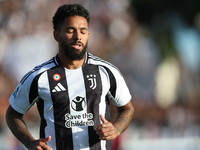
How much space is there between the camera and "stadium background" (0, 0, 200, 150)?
10.1m

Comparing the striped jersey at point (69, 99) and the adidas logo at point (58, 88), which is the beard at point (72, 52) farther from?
the adidas logo at point (58, 88)

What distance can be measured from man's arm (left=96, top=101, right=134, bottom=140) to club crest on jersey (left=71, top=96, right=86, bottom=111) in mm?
226

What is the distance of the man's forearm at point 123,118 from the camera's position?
3.50m

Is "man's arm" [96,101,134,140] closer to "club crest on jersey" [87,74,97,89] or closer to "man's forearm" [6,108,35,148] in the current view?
"club crest on jersey" [87,74,97,89]

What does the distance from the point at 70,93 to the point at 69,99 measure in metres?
0.05

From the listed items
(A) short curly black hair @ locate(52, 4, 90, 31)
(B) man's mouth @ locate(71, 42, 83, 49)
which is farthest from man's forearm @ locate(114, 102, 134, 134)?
(A) short curly black hair @ locate(52, 4, 90, 31)

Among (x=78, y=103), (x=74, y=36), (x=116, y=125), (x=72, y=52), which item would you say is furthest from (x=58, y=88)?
(x=116, y=125)

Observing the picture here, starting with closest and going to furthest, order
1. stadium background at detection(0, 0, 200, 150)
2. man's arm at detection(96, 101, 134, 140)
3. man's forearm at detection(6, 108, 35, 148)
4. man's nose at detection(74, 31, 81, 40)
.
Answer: man's arm at detection(96, 101, 134, 140) → man's nose at detection(74, 31, 81, 40) → man's forearm at detection(6, 108, 35, 148) → stadium background at detection(0, 0, 200, 150)

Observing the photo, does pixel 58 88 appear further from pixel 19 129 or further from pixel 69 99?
pixel 19 129

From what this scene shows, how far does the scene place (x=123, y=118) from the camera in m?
3.59

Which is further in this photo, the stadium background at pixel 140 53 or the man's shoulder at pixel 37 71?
the stadium background at pixel 140 53

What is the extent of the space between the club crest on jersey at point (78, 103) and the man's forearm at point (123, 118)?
323mm

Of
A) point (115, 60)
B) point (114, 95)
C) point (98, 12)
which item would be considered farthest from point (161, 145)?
point (114, 95)

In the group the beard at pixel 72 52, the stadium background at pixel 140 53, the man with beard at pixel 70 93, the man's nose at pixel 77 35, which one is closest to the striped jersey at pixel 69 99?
the man with beard at pixel 70 93
